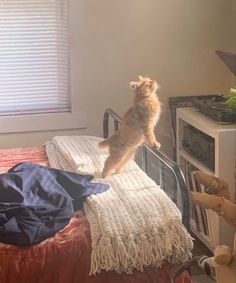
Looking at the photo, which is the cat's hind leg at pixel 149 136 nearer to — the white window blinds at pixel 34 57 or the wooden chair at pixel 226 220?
the wooden chair at pixel 226 220

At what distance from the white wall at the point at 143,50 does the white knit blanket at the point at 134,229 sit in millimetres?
1141

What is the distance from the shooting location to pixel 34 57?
309cm

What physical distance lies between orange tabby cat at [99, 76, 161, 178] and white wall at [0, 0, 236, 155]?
1.02 m

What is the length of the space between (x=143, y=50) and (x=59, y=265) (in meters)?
1.76

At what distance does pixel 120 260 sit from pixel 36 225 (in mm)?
316

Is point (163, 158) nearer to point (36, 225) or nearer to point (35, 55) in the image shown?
point (36, 225)

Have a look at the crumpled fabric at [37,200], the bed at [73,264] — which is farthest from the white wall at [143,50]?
the bed at [73,264]

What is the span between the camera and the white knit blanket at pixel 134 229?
1.74m

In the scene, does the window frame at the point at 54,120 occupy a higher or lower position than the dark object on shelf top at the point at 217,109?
lower

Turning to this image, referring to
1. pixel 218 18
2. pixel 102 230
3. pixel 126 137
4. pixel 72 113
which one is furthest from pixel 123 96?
pixel 102 230

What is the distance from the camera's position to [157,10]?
123 inches

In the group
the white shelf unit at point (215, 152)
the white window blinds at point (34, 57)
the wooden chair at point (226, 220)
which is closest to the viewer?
the wooden chair at point (226, 220)

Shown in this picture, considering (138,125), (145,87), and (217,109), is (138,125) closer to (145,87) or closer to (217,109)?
(145,87)

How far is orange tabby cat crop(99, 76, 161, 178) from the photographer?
210cm
